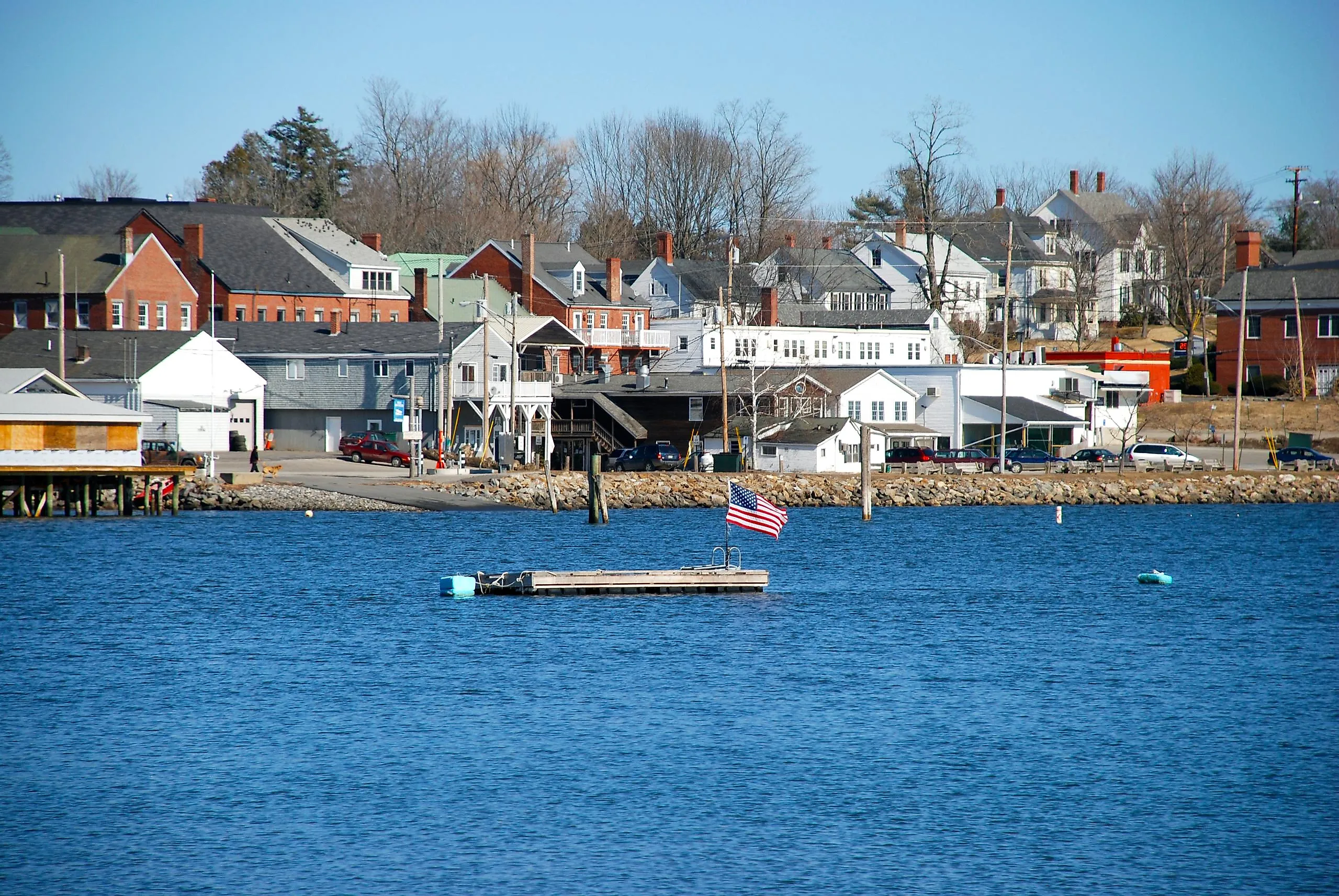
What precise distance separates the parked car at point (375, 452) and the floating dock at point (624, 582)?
129ft

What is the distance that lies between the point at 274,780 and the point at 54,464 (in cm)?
4654

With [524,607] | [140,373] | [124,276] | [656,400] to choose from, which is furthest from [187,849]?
[124,276]

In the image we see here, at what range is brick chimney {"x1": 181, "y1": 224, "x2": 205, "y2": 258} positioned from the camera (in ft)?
342

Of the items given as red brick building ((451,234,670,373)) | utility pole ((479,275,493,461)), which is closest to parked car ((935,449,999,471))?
red brick building ((451,234,670,373))

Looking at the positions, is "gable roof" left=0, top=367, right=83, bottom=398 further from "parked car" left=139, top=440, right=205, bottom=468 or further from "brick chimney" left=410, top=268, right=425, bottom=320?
"brick chimney" left=410, top=268, right=425, bottom=320

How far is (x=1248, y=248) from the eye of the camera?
114 m

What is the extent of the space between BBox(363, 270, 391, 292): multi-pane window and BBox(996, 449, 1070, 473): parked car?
50.1 m

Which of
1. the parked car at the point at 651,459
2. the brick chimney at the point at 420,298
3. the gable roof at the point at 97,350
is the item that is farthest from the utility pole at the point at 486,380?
the brick chimney at the point at 420,298

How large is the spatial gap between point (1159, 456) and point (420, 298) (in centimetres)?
5247

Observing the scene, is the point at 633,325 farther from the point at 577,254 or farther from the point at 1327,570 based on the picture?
the point at 1327,570

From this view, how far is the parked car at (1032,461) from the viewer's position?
90.8m

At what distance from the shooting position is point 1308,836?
22953mm

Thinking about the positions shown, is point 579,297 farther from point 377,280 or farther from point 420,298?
point 377,280

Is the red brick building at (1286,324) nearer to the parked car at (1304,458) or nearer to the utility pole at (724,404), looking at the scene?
the parked car at (1304,458)
